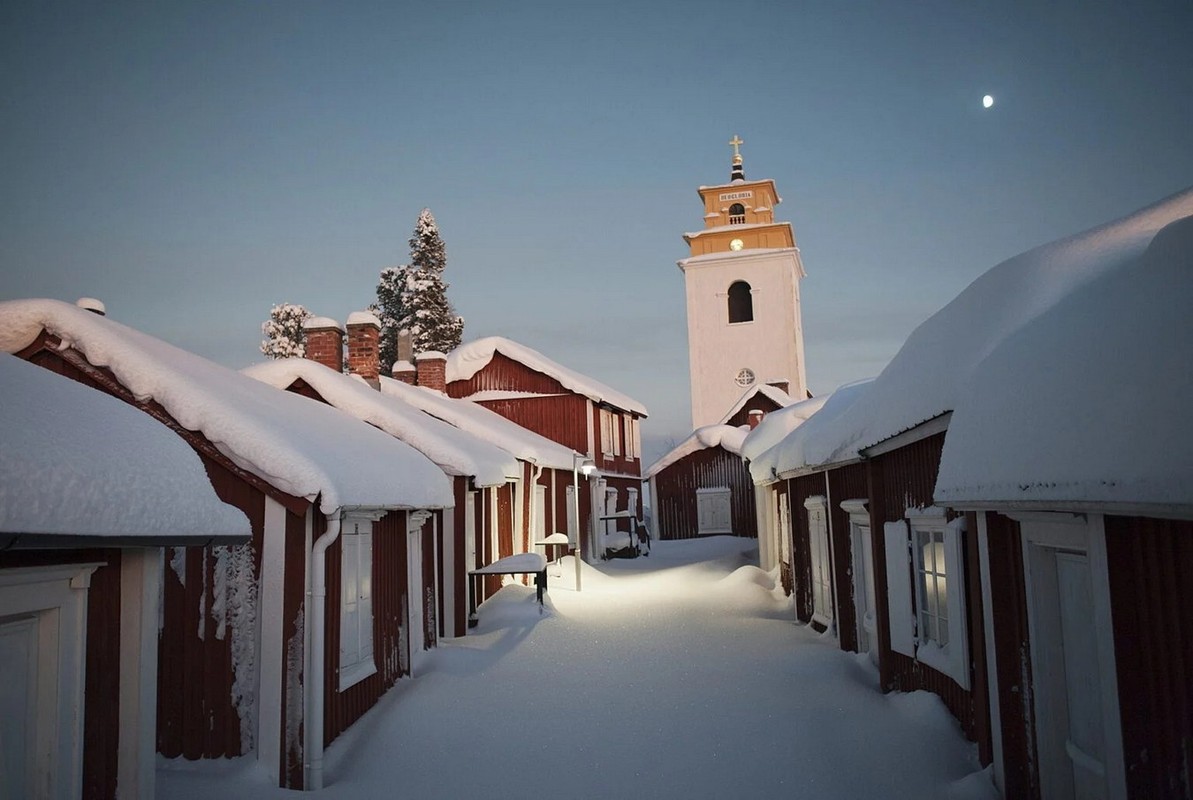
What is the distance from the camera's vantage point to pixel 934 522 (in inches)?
279

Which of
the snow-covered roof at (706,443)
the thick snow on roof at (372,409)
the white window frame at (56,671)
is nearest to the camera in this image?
the white window frame at (56,671)

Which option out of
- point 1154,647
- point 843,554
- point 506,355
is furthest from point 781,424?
point 1154,647

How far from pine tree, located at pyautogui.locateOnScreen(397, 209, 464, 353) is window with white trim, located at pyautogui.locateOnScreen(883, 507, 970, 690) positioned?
34.1 meters

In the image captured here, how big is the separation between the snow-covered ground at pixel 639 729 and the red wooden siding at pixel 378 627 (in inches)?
8.3

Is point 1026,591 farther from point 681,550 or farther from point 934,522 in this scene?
point 681,550

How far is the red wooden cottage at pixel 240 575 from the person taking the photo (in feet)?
22.8

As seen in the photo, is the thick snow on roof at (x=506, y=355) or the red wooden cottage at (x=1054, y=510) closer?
the red wooden cottage at (x=1054, y=510)

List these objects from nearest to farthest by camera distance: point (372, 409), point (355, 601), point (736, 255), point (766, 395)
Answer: point (355, 601) < point (372, 409) < point (766, 395) < point (736, 255)

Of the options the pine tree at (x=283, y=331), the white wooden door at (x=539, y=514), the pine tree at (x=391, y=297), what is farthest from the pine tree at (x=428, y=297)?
the white wooden door at (x=539, y=514)

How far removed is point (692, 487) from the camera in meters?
30.6

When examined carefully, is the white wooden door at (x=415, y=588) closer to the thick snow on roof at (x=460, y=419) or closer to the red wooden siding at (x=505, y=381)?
the thick snow on roof at (x=460, y=419)

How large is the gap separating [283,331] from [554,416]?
25.3 m

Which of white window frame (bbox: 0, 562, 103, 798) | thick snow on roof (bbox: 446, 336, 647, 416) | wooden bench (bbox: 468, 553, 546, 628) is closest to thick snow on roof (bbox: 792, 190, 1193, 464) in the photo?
white window frame (bbox: 0, 562, 103, 798)

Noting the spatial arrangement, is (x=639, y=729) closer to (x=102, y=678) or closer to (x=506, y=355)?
(x=102, y=678)
